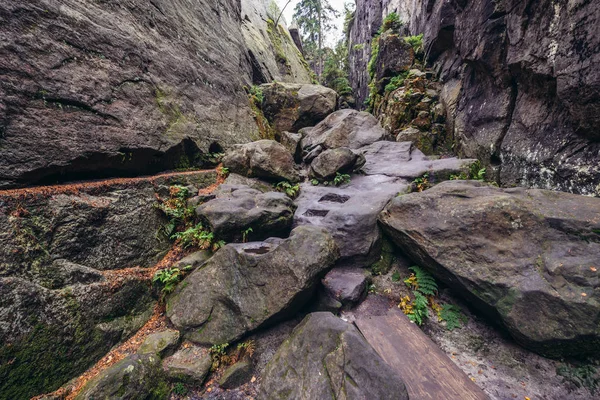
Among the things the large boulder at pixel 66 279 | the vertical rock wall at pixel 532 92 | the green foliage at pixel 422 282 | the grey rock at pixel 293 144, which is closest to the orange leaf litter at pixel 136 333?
the large boulder at pixel 66 279

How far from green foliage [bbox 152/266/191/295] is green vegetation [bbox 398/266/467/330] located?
198 inches

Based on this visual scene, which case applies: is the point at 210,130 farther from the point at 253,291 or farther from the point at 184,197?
the point at 253,291

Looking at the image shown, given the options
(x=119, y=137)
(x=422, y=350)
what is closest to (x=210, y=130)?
(x=119, y=137)

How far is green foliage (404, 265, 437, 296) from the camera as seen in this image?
4.86 meters

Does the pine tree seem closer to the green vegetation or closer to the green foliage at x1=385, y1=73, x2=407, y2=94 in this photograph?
the green foliage at x1=385, y1=73, x2=407, y2=94

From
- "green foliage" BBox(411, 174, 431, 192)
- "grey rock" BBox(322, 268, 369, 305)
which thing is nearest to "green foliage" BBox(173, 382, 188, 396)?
"grey rock" BBox(322, 268, 369, 305)

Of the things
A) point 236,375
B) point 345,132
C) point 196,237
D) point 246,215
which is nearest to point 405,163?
point 345,132

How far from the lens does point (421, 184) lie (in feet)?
25.3

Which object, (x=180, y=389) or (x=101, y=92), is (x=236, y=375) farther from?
(x=101, y=92)

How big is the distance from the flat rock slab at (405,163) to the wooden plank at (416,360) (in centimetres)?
545

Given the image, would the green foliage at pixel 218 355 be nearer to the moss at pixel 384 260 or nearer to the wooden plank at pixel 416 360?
the wooden plank at pixel 416 360

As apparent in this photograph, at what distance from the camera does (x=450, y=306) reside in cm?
457

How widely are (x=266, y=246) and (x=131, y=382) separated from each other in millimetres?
3071

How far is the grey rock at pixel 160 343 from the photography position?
155 inches
